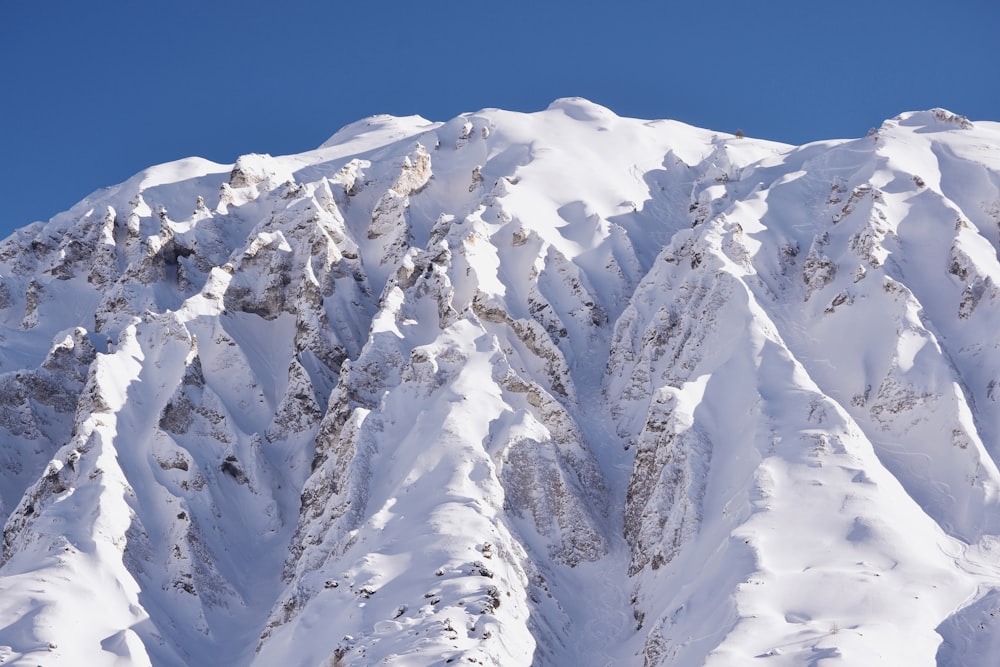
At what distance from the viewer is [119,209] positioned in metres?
111

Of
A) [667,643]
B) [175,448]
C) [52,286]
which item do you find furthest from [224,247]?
[667,643]

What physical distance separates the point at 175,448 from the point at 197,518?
5824 millimetres

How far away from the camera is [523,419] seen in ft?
213

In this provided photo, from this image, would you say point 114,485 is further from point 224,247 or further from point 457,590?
point 224,247

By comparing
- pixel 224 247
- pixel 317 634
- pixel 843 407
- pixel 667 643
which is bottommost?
pixel 667 643

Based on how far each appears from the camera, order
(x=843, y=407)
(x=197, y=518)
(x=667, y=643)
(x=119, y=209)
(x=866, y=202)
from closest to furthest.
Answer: (x=667, y=643), (x=843, y=407), (x=197, y=518), (x=866, y=202), (x=119, y=209)

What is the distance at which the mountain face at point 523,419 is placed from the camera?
4931 cm

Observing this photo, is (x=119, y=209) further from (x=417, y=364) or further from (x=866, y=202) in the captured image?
(x=866, y=202)

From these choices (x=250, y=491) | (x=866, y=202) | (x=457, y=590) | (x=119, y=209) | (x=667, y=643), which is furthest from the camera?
(x=119, y=209)

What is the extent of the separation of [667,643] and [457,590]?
34.5 ft

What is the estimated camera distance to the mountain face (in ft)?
162

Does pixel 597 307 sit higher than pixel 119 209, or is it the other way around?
pixel 119 209

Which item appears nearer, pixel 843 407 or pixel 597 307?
Result: pixel 843 407

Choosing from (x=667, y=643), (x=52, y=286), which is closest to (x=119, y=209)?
(x=52, y=286)
